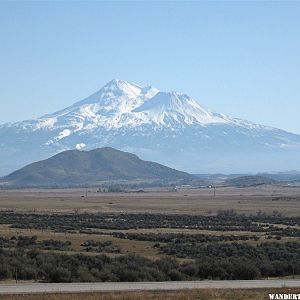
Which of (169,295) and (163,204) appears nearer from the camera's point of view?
(169,295)

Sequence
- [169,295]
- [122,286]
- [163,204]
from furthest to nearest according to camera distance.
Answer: [163,204] → [122,286] → [169,295]

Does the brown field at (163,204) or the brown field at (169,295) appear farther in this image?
the brown field at (163,204)

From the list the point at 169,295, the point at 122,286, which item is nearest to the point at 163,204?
the point at 122,286

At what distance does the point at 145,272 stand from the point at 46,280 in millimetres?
4003

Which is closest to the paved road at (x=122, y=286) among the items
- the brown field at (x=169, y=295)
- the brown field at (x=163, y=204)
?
the brown field at (x=169, y=295)

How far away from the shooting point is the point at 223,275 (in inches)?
1144

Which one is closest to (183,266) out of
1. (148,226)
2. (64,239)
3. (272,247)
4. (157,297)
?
(157,297)

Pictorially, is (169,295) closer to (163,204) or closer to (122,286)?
(122,286)

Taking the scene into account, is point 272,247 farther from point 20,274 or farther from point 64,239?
point 20,274

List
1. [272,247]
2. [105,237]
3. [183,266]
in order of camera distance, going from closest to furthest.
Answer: [183,266] < [272,247] < [105,237]

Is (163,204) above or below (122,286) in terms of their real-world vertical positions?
above

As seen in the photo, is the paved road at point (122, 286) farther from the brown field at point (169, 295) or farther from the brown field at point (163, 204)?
the brown field at point (163, 204)

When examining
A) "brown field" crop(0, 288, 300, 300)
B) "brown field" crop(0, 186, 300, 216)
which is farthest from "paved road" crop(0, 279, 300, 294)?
"brown field" crop(0, 186, 300, 216)

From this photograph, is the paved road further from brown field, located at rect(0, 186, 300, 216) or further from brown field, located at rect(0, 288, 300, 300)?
brown field, located at rect(0, 186, 300, 216)
